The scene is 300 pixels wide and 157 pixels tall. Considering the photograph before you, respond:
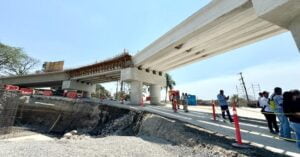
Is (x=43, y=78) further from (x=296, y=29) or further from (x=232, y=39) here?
(x=296, y=29)

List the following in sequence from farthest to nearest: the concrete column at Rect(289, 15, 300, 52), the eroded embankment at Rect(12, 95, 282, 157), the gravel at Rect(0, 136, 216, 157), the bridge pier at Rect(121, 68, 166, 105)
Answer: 1. the bridge pier at Rect(121, 68, 166, 105)
2. the concrete column at Rect(289, 15, 300, 52)
3. the eroded embankment at Rect(12, 95, 282, 157)
4. the gravel at Rect(0, 136, 216, 157)

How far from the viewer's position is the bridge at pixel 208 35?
677 cm

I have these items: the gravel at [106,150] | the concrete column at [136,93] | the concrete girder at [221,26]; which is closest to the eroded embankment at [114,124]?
the gravel at [106,150]

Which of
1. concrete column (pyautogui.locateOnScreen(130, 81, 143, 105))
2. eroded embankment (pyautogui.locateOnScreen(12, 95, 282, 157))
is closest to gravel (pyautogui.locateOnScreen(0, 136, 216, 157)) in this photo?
eroded embankment (pyautogui.locateOnScreen(12, 95, 282, 157))

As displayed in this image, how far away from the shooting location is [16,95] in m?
16.2

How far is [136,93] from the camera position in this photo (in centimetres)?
2108

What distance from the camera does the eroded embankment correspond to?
590 cm

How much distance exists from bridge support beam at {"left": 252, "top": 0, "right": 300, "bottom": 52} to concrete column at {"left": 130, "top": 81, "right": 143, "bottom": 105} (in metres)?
15.8

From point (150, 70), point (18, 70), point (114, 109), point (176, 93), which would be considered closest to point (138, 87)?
point (150, 70)

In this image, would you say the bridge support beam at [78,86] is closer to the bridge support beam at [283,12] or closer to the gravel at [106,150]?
the gravel at [106,150]

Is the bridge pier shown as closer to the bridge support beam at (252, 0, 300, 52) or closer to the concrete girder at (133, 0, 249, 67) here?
the concrete girder at (133, 0, 249, 67)

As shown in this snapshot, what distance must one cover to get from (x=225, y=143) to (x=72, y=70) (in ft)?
97.5

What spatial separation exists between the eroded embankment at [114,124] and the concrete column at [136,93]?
13.7 feet

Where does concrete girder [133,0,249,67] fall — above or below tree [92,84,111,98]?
above
